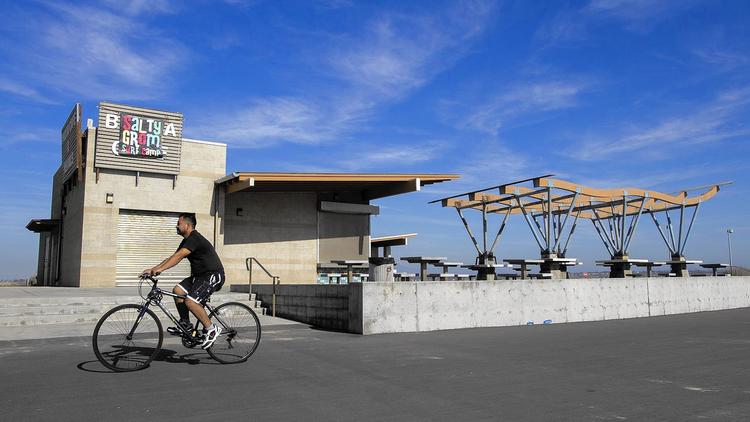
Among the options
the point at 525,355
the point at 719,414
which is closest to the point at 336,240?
the point at 525,355

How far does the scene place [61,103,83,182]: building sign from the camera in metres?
19.0

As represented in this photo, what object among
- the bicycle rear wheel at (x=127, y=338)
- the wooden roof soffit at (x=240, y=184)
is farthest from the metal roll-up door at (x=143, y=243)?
the bicycle rear wheel at (x=127, y=338)

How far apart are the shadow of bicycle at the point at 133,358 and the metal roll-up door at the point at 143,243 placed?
1259 centimetres

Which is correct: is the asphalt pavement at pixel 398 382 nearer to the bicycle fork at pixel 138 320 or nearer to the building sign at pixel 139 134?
the bicycle fork at pixel 138 320

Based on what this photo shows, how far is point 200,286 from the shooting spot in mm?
6730

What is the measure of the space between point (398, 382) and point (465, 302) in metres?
5.98

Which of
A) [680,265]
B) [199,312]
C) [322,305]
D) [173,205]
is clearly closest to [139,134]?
[173,205]

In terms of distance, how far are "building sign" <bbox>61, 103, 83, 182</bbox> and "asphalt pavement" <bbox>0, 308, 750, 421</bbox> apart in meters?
11.6

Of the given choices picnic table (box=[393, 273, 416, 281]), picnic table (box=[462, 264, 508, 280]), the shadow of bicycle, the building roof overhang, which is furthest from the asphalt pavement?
the building roof overhang

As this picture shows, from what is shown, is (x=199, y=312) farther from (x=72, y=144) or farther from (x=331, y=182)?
(x=72, y=144)

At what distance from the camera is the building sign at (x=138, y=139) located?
18609mm

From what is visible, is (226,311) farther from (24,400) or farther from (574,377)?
(574,377)

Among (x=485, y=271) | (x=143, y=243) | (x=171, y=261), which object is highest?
(x=143, y=243)

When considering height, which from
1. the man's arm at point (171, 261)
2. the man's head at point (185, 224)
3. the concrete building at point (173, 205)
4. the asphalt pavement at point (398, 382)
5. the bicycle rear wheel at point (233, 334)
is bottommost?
the asphalt pavement at point (398, 382)
